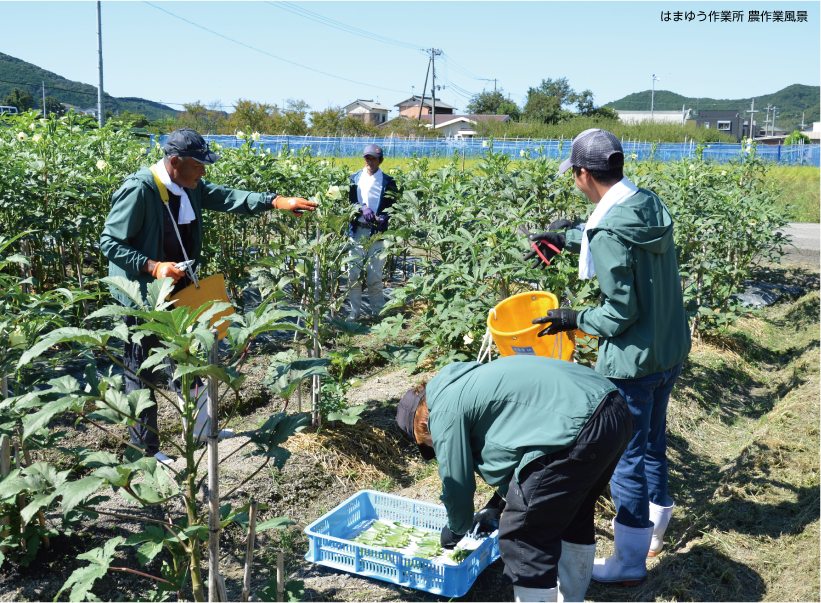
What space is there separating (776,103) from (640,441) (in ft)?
646

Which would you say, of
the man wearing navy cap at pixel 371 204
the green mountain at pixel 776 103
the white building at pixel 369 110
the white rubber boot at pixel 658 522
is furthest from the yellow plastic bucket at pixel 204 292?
the green mountain at pixel 776 103

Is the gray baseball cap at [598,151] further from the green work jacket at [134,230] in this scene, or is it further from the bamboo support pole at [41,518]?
the bamboo support pole at [41,518]

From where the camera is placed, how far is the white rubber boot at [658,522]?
2.87 metres

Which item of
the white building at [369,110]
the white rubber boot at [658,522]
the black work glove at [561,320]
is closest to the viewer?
the black work glove at [561,320]

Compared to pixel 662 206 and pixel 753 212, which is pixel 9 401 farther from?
pixel 753 212

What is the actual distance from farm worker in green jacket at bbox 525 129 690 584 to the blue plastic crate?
22.6 inches

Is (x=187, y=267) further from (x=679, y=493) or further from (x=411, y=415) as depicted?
(x=679, y=493)

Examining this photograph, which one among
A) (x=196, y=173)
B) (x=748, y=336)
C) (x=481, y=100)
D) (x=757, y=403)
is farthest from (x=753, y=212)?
(x=481, y=100)

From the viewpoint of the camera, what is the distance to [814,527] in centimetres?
296

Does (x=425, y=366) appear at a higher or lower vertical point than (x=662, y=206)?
lower

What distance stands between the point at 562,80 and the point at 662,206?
68.5 metres

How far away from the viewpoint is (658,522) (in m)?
2.89

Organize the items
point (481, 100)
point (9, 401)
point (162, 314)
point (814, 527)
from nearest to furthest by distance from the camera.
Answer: point (162, 314), point (9, 401), point (814, 527), point (481, 100)

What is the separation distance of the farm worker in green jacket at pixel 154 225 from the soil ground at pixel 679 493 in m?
0.56
